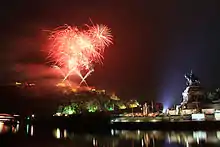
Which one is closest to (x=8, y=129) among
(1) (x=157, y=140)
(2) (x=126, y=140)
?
(2) (x=126, y=140)

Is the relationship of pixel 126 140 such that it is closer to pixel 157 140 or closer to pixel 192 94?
pixel 157 140

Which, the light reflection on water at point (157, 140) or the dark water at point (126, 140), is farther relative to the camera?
the dark water at point (126, 140)

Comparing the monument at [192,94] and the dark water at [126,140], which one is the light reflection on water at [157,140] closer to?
the dark water at [126,140]

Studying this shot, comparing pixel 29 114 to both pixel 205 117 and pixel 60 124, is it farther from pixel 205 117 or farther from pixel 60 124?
pixel 205 117

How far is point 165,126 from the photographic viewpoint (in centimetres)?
5344

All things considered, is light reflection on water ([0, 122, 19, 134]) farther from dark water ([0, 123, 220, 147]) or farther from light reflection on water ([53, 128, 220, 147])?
light reflection on water ([53, 128, 220, 147])

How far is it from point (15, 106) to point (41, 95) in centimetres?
903

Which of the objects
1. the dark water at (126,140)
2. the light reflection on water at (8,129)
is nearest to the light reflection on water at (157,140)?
the dark water at (126,140)

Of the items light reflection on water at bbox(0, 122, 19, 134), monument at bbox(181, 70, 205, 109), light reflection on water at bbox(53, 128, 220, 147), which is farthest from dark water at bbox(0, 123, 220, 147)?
monument at bbox(181, 70, 205, 109)

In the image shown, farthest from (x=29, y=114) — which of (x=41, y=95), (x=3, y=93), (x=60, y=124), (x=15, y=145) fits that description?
(x=15, y=145)

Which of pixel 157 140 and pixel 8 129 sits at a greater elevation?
pixel 157 140

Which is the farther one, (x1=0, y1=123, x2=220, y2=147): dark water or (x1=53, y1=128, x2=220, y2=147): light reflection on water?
(x1=0, y1=123, x2=220, y2=147): dark water

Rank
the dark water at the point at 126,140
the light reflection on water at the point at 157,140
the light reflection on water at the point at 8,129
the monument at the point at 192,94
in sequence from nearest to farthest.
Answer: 1. the light reflection on water at the point at 157,140
2. the dark water at the point at 126,140
3. the light reflection on water at the point at 8,129
4. the monument at the point at 192,94

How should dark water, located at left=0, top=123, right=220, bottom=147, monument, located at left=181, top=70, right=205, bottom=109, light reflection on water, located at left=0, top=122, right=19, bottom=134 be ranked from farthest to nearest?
monument, located at left=181, top=70, right=205, bottom=109, light reflection on water, located at left=0, top=122, right=19, bottom=134, dark water, located at left=0, top=123, right=220, bottom=147
